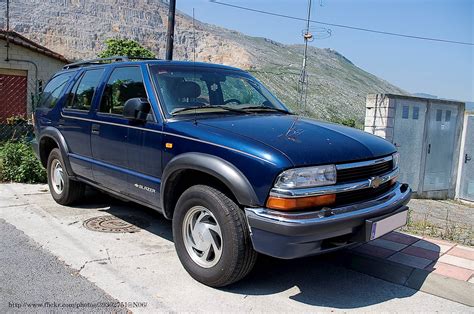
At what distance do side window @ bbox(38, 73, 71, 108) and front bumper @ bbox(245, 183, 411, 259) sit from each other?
393cm

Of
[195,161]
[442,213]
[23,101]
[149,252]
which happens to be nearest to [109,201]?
[149,252]

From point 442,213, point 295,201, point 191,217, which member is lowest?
point 442,213

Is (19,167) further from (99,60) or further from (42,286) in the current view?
(42,286)

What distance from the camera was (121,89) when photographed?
15.7ft

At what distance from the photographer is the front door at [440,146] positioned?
989 centimetres

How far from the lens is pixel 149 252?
4.44m

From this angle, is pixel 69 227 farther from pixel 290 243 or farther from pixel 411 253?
pixel 411 253

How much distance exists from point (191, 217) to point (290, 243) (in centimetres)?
104

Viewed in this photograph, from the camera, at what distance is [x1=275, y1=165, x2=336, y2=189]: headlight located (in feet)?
10.3

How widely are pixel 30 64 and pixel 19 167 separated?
9740mm

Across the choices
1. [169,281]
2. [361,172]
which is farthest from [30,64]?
Result: [361,172]

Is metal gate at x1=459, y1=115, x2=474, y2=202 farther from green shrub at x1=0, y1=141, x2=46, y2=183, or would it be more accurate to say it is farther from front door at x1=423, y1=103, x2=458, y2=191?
green shrub at x1=0, y1=141, x2=46, y2=183

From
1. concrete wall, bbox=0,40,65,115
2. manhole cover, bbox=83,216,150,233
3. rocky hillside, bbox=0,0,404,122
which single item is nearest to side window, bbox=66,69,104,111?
manhole cover, bbox=83,216,150,233

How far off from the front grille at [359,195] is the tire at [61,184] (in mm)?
3755
